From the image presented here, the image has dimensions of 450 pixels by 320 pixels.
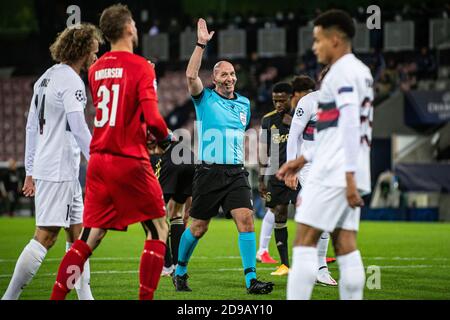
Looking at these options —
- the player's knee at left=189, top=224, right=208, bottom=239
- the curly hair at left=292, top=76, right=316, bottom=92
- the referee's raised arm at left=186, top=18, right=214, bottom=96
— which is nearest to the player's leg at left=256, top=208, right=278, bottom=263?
the curly hair at left=292, top=76, right=316, bottom=92

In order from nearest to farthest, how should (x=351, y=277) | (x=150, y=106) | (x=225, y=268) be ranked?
1. (x=351, y=277)
2. (x=150, y=106)
3. (x=225, y=268)

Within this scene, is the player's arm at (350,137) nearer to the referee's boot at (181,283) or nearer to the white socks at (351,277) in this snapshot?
the white socks at (351,277)

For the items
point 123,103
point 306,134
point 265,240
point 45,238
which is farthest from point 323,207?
point 265,240

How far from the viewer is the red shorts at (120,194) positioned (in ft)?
20.4

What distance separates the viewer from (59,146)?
697 cm

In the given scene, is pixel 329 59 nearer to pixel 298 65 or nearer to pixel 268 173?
pixel 268 173

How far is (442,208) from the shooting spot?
26312 mm

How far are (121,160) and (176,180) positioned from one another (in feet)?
14.1

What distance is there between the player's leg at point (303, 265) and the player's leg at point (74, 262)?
150cm

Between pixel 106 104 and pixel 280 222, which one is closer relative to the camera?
pixel 106 104

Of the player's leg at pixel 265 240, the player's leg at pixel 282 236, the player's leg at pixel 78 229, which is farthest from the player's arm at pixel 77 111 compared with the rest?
the player's leg at pixel 265 240

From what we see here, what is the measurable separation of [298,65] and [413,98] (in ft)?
19.7

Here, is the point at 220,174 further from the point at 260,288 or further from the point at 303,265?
the point at 303,265

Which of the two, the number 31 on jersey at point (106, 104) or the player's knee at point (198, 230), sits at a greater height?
the number 31 on jersey at point (106, 104)
